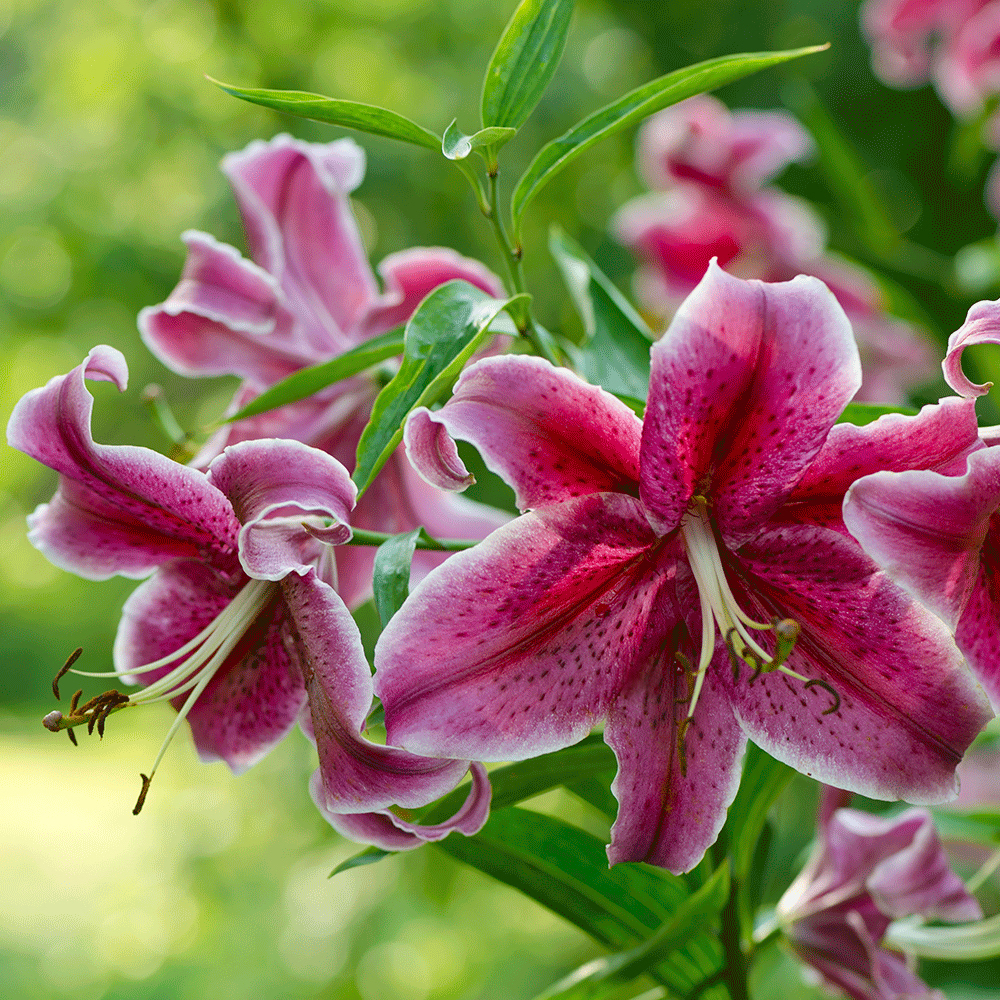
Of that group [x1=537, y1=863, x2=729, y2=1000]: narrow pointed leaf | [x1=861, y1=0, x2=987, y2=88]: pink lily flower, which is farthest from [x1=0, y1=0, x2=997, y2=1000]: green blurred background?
[x1=537, y1=863, x2=729, y2=1000]: narrow pointed leaf

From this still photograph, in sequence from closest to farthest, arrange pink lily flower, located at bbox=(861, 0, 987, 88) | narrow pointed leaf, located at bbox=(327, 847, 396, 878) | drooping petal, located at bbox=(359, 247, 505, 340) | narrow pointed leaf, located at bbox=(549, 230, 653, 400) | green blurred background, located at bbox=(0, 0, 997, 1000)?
narrow pointed leaf, located at bbox=(327, 847, 396, 878), narrow pointed leaf, located at bbox=(549, 230, 653, 400), drooping petal, located at bbox=(359, 247, 505, 340), pink lily flower, located at bbox=(861, 0, 987, 88), green blurred background, located at bbox=(0, 0, 997, 1000)

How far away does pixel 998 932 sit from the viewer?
0.69 meters

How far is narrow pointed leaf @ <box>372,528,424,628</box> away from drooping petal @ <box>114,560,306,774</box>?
0.09m

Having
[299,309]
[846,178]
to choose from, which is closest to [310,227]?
[299,309]

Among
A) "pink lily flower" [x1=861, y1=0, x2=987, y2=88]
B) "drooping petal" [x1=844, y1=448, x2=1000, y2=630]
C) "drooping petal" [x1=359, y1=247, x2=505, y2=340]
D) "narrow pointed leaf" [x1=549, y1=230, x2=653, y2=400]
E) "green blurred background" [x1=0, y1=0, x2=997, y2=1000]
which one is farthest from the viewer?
"green blurred background" [x1=0, y1=0, x2=997, y2=1000]

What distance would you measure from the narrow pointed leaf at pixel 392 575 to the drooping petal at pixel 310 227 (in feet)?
0.90

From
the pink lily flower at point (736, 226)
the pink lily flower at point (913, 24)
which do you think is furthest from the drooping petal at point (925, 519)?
the pink lily flower at point (913, 24)

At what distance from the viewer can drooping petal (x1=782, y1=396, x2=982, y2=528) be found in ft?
1.32

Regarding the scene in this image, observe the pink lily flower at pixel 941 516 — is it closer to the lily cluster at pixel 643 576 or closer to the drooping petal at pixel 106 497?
the lily cluster at pixel 643 576

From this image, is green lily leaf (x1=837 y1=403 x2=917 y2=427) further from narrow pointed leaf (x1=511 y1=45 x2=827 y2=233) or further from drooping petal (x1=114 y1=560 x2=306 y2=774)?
drooping petal (x1=114 y1=560 x2=306 y2=774)

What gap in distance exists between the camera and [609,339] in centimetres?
62

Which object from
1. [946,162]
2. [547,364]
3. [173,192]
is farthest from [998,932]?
[173,192]

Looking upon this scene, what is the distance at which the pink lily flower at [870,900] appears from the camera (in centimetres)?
61

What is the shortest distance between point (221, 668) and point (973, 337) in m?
0.37
